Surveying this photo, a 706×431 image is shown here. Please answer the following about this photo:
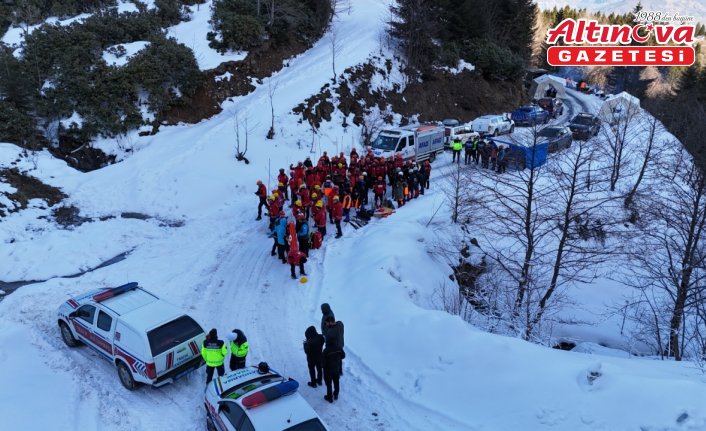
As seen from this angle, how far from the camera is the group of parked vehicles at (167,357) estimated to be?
736 cm

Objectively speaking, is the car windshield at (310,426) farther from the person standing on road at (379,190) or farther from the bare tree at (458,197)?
the person standing on road at (379,190)

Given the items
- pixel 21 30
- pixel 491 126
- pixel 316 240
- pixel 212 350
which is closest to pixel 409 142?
pixel 491 126

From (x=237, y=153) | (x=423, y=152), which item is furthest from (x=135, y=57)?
(x=423, y=152)

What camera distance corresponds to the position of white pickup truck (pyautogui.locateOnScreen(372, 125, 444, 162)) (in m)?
23.8

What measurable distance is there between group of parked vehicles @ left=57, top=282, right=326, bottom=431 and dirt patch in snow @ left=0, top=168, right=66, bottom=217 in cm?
880

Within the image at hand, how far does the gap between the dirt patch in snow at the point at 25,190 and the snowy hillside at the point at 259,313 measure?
41cm

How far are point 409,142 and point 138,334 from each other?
17718 millimetres

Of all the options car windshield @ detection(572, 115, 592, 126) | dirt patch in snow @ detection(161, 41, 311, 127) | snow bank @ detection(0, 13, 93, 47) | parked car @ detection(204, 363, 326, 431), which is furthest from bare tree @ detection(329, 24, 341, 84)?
parked car @ detection(204, 363, 326, 431)

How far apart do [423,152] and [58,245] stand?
680 inches

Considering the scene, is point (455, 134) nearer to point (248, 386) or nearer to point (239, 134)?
point (239, 134)

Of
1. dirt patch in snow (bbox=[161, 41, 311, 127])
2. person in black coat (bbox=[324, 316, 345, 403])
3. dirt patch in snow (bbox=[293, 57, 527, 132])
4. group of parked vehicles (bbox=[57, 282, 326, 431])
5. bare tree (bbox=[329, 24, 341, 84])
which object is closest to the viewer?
group of parked vehicles (bbox=[57, 282, 326, 431])

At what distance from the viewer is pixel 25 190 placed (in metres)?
18.4

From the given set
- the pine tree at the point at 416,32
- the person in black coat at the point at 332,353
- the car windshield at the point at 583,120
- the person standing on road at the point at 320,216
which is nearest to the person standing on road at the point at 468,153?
the person standing on road at the point at 320,216

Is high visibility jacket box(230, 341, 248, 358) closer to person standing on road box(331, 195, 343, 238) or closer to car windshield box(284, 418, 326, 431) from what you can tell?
car windshield box(284, 418, 326, 431)
